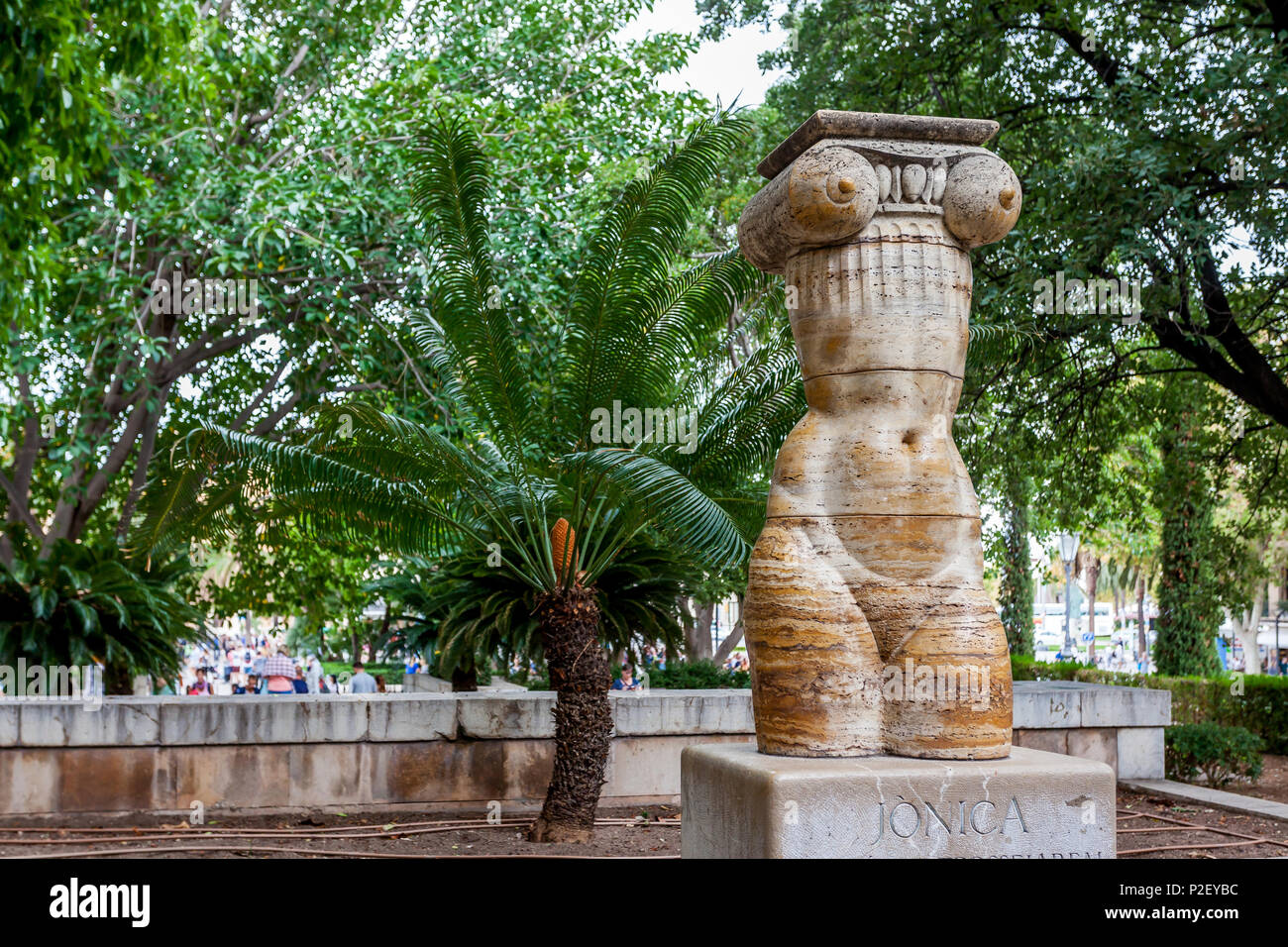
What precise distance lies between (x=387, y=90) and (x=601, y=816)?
8.73 metres

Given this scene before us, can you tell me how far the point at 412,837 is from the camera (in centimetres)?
818

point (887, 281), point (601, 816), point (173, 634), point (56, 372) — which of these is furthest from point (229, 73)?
point (887, 281)

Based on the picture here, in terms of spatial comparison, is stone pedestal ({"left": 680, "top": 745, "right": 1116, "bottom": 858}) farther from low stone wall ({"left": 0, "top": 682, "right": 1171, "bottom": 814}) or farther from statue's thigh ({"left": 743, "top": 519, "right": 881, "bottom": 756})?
low stone wall ({"left": 0, "top": 682, "right": 1171, "bottom": 814})

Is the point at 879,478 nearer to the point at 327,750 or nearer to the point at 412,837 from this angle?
the point at 412,837

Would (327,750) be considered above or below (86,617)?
below

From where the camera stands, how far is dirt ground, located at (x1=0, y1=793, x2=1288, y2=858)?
7484mm

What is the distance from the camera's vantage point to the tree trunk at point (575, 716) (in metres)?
8.08

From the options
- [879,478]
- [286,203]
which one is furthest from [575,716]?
[286,203]

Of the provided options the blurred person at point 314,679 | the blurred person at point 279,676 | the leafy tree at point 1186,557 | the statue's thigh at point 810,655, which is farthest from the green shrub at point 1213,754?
the blurred person at point 314,679

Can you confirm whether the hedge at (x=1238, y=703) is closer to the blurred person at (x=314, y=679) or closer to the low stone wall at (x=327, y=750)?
the low stone wall at (x=327, y=750)

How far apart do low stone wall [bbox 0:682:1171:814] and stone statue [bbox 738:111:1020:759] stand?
15.3 feet

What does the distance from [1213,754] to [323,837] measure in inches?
327

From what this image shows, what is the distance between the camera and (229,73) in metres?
12.6

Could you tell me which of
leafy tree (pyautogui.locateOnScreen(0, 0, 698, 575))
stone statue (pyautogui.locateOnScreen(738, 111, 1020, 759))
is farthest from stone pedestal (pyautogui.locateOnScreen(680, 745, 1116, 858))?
leafy tree (pyautogui.locateOnScreen(0, 0, 698, 575))
